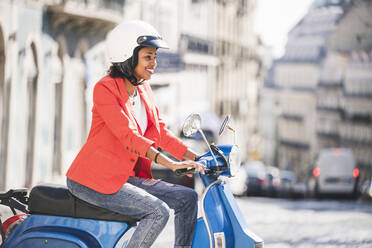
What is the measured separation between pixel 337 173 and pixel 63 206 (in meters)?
27.0

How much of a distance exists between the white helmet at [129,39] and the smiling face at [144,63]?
0.07 metres

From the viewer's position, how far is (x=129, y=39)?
198 inches

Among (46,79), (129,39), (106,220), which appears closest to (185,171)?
(106,220)

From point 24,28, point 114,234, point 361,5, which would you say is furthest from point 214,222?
point 361,5

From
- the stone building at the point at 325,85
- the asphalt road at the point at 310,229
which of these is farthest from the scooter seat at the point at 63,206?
the stone building at the point at 325,85

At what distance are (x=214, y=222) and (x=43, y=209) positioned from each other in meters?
0.98

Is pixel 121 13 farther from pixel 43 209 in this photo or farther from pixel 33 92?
pixel 43 209

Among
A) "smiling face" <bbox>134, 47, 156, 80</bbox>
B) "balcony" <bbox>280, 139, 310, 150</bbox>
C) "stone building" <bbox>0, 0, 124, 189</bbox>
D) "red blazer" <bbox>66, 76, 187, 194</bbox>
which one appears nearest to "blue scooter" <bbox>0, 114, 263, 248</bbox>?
"red blazer" <bbox>66, 76, 187, 194</bbox>

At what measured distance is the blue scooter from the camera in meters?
4.90

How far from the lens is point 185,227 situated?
493 centimetres

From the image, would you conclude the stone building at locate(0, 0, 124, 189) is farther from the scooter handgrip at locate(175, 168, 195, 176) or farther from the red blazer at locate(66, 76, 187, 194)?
the scooter handgrip at locate(175, 168, 195, 176)

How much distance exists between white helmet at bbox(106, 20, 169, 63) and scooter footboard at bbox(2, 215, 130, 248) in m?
0.92

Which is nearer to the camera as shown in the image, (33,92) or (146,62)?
(146,62)

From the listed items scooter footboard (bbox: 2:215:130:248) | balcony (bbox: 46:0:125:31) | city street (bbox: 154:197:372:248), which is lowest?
city street (bbox: 154:197:372:248)
